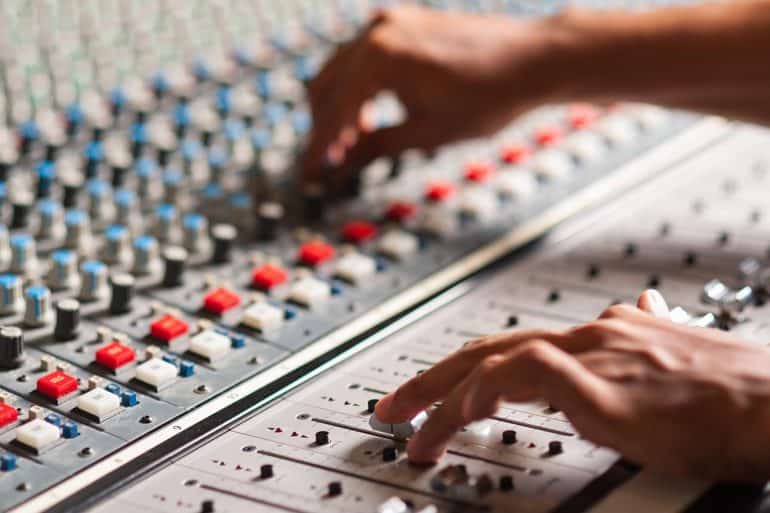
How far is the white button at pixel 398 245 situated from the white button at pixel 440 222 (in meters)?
0.05

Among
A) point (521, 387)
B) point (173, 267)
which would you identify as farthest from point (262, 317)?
point (521, 387)

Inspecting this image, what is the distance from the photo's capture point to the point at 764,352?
130 cm

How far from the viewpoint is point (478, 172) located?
2154 mm

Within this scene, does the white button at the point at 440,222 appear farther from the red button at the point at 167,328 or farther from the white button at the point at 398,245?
the red button at the point at 167,328

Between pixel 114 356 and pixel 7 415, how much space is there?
6.6 inches

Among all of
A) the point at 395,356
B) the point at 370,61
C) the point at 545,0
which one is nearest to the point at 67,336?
the point at 395,356

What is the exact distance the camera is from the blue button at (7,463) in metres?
1.26

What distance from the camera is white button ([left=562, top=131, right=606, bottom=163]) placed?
225 cm

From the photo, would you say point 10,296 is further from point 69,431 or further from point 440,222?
point 440,222

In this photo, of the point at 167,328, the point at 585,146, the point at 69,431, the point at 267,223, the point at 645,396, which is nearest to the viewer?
the point at 645,396

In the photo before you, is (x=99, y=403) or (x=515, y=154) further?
(x=515, y=154)

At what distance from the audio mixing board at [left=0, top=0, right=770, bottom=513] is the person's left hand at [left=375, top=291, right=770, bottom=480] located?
0.18 ft

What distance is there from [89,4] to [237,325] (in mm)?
1042

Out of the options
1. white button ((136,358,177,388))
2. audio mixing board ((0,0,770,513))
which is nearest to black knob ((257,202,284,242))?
audio mixing board ((0,0,770,513))
